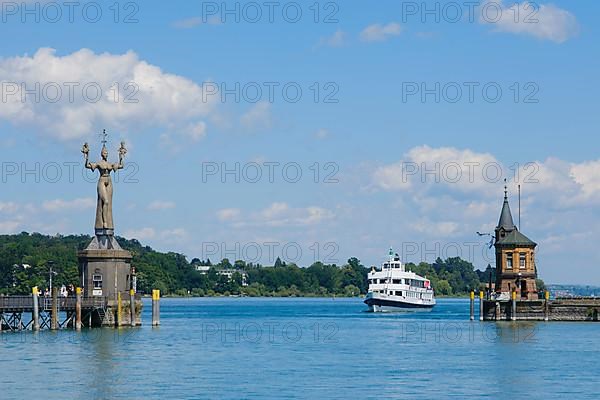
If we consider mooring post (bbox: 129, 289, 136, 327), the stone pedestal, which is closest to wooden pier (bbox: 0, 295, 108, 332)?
the stone pedestal

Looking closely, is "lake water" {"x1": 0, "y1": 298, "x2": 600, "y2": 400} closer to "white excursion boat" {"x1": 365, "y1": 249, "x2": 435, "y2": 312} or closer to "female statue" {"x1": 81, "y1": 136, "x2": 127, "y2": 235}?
"female statue" {"x1": 81, "y1": 136, "x2": 127, "y2": 235}

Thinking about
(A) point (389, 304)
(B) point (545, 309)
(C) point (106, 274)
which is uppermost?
(C) point (106, 274)

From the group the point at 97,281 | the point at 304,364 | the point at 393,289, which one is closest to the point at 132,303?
the point at 97,281

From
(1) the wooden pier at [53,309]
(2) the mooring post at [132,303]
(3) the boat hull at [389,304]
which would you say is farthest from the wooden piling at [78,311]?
(3) the boat hull at [389,304]

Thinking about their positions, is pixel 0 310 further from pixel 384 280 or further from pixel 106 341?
pixel 384 280

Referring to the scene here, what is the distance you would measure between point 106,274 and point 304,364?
24.4m

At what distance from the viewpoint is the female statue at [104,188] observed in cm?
9044

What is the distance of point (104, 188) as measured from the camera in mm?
90750

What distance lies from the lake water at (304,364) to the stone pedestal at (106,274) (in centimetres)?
214

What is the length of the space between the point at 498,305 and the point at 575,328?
22.1 ft

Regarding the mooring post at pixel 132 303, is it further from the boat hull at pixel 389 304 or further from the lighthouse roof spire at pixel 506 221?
the boat hull at pixel 389 304

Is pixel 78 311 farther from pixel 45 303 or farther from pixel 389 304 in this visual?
pixel 389 304

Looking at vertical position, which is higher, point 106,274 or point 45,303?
point 106,274

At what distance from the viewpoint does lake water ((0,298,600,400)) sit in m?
56.6
